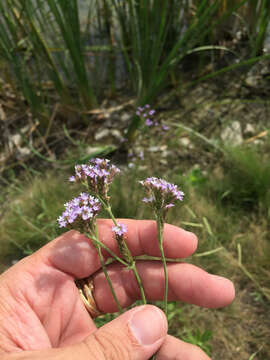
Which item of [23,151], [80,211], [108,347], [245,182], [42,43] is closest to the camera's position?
[108,347]

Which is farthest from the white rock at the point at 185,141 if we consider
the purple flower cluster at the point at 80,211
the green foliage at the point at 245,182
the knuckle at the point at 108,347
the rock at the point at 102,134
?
the knuckle at the point at 108,347

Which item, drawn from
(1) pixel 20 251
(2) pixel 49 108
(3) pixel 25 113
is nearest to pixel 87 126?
(2) pixel 49 108

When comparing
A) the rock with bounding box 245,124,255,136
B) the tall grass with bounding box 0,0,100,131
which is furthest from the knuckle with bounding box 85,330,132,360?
the rock with bounding box 245,124,255,136

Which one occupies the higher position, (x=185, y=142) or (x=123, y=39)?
(x=123, y=39)

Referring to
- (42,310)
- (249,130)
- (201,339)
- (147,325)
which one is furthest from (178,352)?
(249,130)

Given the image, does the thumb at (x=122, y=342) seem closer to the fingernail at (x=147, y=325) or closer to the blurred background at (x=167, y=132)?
the fingernail at (x=147, y=325)

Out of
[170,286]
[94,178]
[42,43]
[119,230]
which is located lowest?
[170,286]

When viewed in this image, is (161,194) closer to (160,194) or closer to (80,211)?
(160,194)

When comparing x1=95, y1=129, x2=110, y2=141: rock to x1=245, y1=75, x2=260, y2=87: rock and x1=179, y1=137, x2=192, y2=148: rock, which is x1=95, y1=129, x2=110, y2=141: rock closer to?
x1=179, y1=137, x2=192, y2=148: rock
